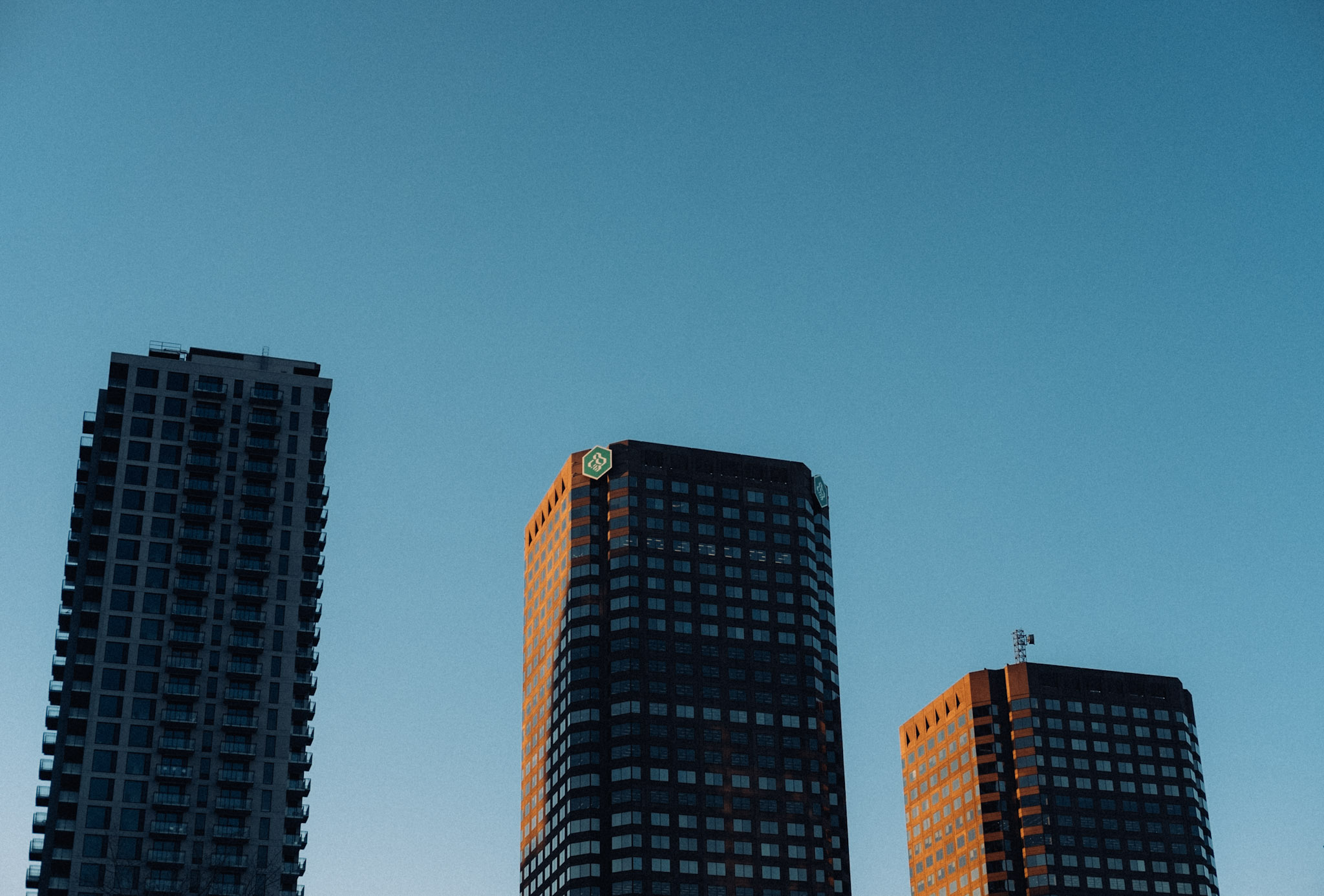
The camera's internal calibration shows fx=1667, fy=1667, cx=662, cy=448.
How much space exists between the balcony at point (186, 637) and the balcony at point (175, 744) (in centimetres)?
1105

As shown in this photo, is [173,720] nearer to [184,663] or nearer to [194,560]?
[184,663]

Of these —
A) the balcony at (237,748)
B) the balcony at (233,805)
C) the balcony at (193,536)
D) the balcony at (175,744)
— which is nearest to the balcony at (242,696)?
the balcony at (237,748)

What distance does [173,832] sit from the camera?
18038 cm

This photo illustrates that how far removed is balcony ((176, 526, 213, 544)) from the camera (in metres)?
198

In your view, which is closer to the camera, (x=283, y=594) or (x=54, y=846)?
(x=54, y=846)

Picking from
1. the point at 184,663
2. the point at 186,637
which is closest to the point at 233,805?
the point at 184,663

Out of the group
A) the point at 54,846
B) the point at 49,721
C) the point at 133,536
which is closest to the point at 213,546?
the point at 133,536

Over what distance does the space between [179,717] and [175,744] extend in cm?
317

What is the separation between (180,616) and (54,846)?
29309 millimetres

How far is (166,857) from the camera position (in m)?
179

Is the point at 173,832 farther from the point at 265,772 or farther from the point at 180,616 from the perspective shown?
the point at 180,616

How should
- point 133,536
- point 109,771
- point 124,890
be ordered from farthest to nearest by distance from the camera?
point 133,536 → point 109,771 → point 124,890

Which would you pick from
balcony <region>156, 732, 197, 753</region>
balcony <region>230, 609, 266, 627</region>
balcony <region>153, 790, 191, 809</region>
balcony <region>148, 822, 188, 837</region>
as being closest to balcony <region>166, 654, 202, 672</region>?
balcony <region>230, 609, 266, 627</region>

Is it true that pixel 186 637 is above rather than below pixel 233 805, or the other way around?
above
